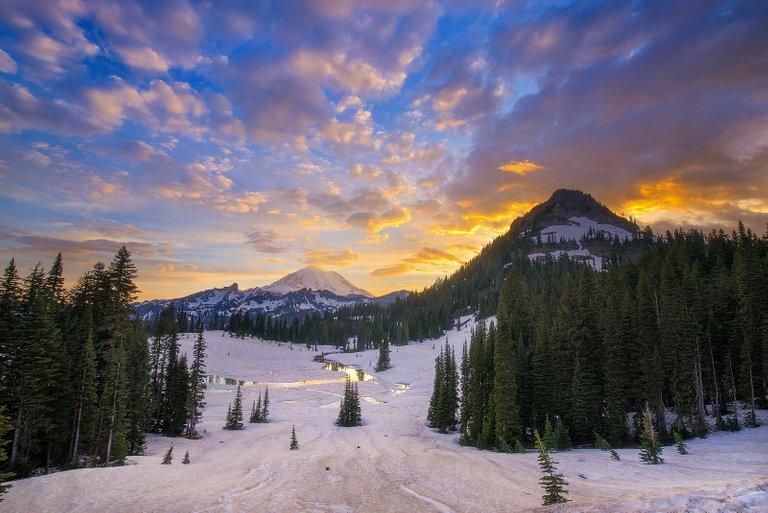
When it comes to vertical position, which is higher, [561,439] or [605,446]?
[605,446]

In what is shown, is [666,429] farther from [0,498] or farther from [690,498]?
[0,498]

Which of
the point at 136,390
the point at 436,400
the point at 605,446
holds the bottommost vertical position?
the point at 436,400

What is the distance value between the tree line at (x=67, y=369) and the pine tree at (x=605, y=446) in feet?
126

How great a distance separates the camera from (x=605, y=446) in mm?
33281

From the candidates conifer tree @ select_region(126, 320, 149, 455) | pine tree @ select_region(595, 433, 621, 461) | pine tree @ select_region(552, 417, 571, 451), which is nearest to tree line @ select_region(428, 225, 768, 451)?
pine tree @ select_region(552, 417, 571, 451)

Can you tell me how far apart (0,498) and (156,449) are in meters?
30.7

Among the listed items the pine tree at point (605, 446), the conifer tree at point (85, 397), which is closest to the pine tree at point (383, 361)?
the pine tree at point (605, 446)

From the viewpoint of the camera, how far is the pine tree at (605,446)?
2951 centimetres

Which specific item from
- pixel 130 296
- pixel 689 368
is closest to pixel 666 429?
pixel 689 368

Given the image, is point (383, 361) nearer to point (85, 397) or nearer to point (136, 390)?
point (136, 390)

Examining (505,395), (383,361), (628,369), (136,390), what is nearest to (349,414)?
(505,395)

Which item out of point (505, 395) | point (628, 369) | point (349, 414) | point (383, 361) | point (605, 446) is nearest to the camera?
point (605, 446)

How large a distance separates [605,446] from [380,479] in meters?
20.6

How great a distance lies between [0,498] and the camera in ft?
52.9
